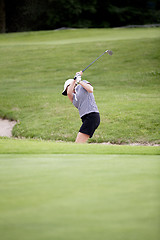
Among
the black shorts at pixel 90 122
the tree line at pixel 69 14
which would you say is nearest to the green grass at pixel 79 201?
the black shorts at pixel 90 122

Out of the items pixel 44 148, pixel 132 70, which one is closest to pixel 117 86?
pixel 132 70

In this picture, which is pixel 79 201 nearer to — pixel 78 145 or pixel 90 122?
pixel 78 145

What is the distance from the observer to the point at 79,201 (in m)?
2.84

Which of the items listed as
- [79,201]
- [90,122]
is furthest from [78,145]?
[79,201]

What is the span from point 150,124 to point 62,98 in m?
5.31

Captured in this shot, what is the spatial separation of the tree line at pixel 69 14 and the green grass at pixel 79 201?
31.0 m

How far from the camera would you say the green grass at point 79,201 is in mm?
2229

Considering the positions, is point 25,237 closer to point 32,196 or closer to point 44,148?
point 32,196

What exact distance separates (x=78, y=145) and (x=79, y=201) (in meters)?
4.05

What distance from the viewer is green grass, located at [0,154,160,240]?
2.23 meters

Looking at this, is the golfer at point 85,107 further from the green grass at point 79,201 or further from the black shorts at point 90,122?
the green grass at point 79,201

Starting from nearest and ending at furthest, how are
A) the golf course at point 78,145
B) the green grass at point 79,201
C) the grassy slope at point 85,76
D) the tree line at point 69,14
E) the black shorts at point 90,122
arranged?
the green grass at point 79,201
the golf course at point 78,145
the black shorts at point 90,122
the grassy slope at point 85,76
the tree line at point 69,14

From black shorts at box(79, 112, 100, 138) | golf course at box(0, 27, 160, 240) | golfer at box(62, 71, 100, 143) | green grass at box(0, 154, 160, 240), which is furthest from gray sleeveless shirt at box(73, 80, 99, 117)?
green grass at box(0, 154, 160, 240)

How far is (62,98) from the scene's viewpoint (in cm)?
1666
